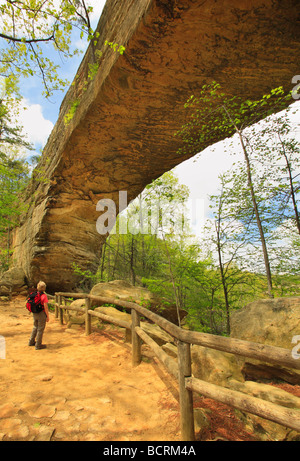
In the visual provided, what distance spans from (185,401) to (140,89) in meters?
6.39

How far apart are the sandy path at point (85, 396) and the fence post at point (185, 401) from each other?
0.18 m

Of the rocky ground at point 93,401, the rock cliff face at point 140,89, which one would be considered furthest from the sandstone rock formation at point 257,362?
the rock cliff face at point 140,89

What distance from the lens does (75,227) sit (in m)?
11.0

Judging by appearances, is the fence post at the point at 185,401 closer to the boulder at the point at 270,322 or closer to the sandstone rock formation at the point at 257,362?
the sandstone rock formation at the point at 257,362

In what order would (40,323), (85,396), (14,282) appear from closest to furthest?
1. (85,396)
2. (40,323)
3. (14,282)

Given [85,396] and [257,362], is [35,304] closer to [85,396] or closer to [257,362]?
[85,396]

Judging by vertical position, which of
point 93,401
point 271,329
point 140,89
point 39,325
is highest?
point 140,89

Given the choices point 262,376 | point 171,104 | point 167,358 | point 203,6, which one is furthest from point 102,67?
point 262,376

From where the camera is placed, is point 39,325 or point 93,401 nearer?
point 93,401

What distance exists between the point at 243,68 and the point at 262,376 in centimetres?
632

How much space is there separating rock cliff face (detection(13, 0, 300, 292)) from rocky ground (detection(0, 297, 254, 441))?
6.08m

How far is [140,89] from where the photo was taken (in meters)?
5.53

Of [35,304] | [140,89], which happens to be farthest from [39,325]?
[140,89]

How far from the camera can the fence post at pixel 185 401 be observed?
1.99 meters
